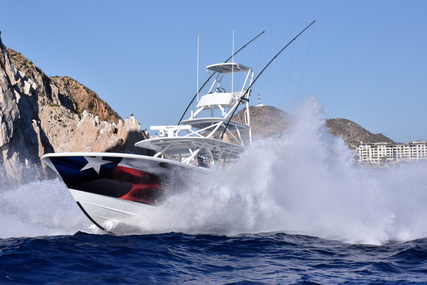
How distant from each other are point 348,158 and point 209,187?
369cm

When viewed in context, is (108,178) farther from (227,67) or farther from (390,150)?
(390,150)

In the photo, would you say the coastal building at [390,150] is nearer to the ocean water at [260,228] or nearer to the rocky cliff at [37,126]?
the rocky cliff at [37,126]

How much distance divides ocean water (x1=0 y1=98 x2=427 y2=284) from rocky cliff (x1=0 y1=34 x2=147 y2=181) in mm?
14097

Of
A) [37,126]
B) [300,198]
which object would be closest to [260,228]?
[300,198]

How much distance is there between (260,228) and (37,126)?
25282 mm

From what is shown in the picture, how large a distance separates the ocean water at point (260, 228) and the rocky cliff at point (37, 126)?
46.3 ft

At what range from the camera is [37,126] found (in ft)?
109

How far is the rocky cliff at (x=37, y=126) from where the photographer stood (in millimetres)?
25942

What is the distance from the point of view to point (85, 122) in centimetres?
4244

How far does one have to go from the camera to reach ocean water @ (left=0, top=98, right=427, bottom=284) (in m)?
7.31

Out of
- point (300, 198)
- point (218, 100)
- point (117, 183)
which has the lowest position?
point (300, 198)

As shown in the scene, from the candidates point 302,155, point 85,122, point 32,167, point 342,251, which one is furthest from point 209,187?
point 85,122

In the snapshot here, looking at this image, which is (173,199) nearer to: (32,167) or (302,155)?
(302,155)

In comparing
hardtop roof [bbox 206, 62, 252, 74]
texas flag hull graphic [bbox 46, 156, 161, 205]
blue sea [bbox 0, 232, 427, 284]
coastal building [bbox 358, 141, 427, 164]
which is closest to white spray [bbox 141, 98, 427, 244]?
texas flag hull graphic [bbox 46, 156, 161, 205]
